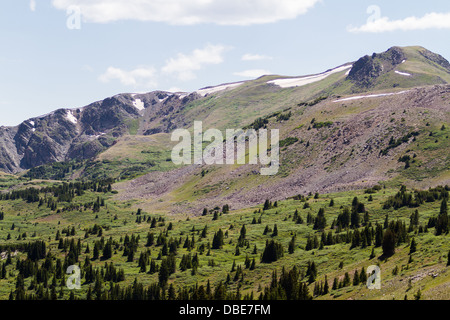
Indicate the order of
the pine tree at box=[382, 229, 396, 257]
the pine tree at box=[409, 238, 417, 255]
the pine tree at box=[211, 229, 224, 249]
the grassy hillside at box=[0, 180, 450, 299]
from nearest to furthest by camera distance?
the grassy hillside at box=[0, 180, 450, 299], the pine tree at box=[409, 238, 417, 255], the pine tree at box=[382, 229, 396, 257], the pine tree at box=[211, 229, 224, 249]

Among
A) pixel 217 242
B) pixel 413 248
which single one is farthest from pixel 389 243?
pixel 217 242

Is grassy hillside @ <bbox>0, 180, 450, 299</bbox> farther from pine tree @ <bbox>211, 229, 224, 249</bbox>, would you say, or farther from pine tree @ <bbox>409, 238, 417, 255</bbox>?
pine tree @ <bbox>211, 229, 224, 249</bbox>

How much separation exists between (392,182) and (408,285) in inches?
3958

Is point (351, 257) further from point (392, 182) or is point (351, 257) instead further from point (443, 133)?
point (443, 133)

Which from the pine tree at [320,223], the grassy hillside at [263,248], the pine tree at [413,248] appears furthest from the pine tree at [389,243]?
the pine tree at [320,223]

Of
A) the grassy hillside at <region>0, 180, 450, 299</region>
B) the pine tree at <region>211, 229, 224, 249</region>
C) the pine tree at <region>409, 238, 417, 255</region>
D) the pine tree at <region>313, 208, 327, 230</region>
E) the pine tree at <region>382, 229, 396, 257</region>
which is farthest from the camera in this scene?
the pine tree at <region>211, 229, 224, 249</region>

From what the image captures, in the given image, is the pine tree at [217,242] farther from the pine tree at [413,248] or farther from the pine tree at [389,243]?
the pine tree at [413,248]

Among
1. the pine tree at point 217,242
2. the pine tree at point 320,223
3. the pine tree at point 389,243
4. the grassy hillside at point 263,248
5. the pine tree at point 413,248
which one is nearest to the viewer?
the grassy hillside at point 263,248

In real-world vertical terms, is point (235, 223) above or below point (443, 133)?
below

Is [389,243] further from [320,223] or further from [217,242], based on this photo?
[217,242]

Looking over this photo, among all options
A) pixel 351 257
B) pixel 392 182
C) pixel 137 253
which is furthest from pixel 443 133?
pixel 137 253

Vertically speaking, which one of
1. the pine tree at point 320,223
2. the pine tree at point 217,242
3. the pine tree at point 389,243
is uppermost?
the pine tree at point 389,243

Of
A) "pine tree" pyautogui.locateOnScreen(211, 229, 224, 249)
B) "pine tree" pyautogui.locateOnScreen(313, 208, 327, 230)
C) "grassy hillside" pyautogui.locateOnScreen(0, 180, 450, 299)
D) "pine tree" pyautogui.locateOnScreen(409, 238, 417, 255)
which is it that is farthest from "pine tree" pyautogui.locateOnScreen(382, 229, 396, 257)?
"pine tree" pyautogui.locateOnScreen(211, 229, 224, 249)
